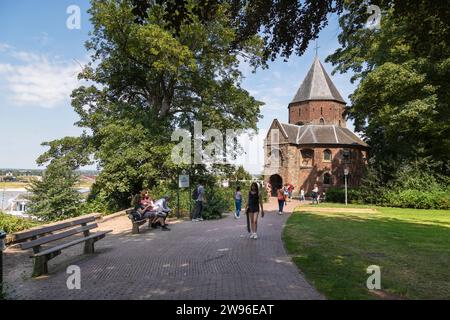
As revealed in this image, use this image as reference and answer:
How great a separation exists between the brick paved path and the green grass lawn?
48cm

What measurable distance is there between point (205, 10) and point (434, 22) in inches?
185

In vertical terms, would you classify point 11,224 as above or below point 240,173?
below

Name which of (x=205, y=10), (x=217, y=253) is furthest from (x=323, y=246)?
(x=205, y=10)

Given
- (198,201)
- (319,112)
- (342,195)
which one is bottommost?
(342,195)

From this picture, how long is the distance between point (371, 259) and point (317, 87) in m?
45.6

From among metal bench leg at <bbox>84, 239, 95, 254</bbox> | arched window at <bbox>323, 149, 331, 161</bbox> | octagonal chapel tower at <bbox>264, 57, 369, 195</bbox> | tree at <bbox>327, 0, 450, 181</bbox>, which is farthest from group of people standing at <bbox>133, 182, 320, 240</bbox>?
arched window at <bbox>323, 149, 331, 161</bbox>

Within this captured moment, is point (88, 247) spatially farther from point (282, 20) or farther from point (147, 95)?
point (147, 95)

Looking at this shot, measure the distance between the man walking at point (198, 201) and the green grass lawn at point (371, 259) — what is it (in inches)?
175

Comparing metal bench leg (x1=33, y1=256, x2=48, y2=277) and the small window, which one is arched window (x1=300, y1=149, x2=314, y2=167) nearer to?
the small window

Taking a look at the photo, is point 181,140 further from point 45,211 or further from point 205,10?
point 205,10

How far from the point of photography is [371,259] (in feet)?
26.6

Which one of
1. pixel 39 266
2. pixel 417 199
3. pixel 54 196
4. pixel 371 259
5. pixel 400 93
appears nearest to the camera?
pixel 39 266

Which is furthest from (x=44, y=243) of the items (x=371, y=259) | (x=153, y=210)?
(x=371, y=259)

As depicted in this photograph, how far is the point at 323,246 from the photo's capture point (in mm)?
9555
